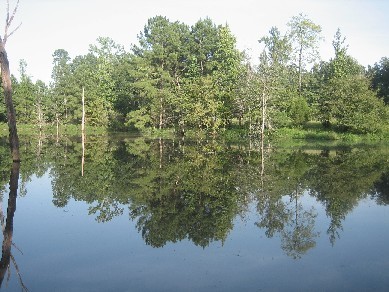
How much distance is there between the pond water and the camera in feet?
24.7

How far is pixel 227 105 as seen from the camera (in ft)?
157

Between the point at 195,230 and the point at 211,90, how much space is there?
118 feet

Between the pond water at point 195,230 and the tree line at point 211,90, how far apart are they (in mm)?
19907

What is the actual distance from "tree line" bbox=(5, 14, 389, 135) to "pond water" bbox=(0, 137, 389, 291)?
65.3ft

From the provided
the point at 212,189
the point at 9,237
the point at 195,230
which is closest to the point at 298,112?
the point at 212,189

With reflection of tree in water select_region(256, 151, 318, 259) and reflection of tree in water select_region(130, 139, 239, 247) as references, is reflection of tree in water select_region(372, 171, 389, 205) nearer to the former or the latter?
reflection of tree in water select_region(256, 151, 318, 259)

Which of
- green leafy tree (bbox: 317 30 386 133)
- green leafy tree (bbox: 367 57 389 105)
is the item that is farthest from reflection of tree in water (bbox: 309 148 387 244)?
green leafy tree (bbox: 367 57 389 105)

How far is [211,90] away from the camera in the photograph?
148ft

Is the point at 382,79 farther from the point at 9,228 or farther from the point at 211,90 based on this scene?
the point at 9,228

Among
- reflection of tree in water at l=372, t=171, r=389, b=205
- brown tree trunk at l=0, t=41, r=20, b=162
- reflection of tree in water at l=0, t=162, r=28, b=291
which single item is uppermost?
brown tree trunk at l=0, t=41, r=20, b=162

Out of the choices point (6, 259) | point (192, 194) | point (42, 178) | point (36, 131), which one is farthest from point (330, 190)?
point (36, 131)

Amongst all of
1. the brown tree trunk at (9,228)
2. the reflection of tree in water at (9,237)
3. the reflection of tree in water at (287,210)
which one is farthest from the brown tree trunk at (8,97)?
the reflection of tree in water at (287,210)

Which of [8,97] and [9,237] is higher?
[8,97]

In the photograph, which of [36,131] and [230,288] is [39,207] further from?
[36,131]
